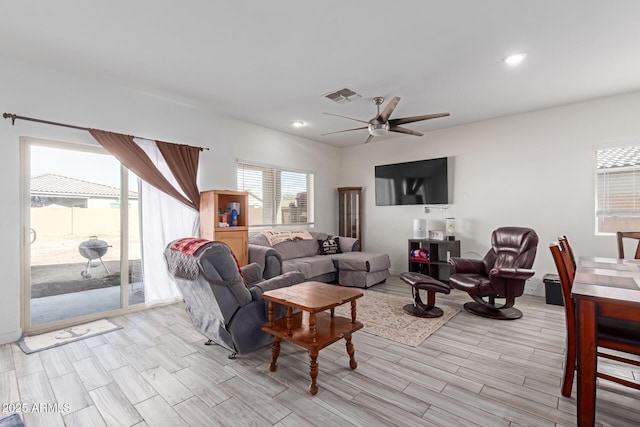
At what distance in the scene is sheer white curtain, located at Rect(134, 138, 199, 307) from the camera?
12.6ft

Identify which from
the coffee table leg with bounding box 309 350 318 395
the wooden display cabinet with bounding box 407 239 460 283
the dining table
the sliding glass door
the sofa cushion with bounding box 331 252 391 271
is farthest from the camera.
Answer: the wooden display cabinet with bounding box 407 239 460 283

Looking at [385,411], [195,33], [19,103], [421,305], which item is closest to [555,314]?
[421,305]

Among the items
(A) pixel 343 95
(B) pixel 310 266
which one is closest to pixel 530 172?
(A) pixel 343 95

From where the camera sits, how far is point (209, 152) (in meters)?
4.52

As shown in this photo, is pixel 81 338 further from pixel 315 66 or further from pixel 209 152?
pixel 315 66

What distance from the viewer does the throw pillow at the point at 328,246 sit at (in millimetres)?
5551

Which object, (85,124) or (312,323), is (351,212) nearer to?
(312,323)

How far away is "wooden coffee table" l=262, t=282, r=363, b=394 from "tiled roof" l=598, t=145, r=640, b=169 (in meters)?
4.15

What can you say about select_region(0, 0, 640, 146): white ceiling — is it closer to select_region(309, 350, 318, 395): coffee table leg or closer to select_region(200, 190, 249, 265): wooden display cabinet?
select_region(200, 190, 249, 265): wooden display cabinet

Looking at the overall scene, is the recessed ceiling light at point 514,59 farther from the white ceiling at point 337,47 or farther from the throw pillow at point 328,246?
the throw pillow at point 328,246

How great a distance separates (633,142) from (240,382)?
5.36 m

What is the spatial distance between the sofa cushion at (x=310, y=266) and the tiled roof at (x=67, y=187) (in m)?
2.28

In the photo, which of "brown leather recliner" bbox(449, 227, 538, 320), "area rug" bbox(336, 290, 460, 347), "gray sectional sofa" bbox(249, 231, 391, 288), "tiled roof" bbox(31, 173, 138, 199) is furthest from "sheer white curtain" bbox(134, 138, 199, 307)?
"brown leather recliner" bbox(449, 227, 538, 320)

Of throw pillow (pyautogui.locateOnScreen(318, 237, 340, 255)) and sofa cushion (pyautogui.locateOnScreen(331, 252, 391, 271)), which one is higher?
throw pillow (pyautogui.locateOnScreen(318, 237, 340, 255))
